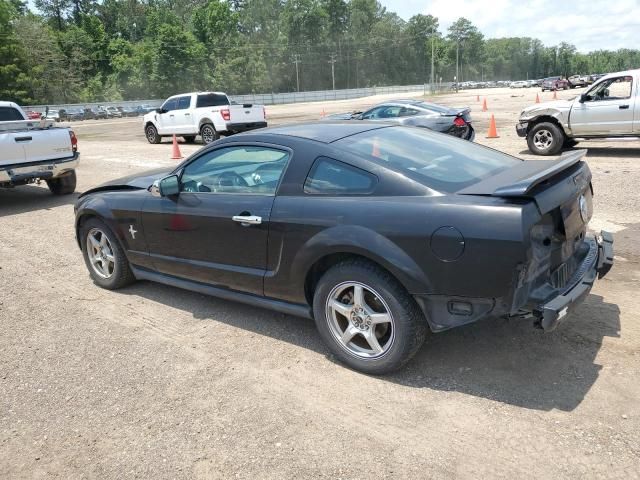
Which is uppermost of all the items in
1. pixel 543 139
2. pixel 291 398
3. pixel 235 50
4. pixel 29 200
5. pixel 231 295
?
pixel 235 50

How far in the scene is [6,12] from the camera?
7069cm

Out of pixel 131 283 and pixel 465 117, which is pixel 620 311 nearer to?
pixel 131 283

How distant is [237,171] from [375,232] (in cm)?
139

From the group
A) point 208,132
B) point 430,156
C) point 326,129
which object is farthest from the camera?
point 208,132

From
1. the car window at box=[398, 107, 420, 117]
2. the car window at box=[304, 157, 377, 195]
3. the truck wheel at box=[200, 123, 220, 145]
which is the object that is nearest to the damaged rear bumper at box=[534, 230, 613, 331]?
the car window at box=[304, 157, 377, 195]

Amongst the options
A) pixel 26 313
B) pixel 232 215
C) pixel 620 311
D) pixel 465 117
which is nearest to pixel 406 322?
pixel 232 215

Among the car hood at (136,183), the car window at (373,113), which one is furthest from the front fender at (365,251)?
the car window at (373,113)

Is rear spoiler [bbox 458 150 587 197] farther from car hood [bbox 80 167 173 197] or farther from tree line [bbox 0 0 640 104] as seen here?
tree line [bbox 0 0 640 104]

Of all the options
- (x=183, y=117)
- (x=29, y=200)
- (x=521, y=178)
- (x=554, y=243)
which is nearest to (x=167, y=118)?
(x=183, y=117)

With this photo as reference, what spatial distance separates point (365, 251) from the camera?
325 cm

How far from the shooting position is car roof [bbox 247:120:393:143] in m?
3.82

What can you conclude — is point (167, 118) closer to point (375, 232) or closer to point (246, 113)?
point (246, 113)

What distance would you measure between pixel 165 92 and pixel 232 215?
91.6 meters

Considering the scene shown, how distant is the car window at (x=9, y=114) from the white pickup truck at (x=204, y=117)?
7766mm
